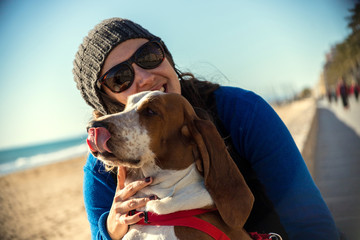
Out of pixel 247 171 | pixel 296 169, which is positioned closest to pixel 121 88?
pixel 247 171

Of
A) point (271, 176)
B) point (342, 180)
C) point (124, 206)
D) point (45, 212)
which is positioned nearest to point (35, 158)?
point (45, 212)

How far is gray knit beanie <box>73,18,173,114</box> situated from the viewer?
2.42 m

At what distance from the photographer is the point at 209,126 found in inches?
71.1

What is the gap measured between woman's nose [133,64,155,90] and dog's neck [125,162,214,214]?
0.79 meters

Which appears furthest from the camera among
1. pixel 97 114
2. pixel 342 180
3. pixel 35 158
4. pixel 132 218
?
pixel 35 158

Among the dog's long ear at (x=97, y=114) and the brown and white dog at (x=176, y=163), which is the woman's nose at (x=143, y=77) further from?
the dog's long ear at (x=97, y=114)

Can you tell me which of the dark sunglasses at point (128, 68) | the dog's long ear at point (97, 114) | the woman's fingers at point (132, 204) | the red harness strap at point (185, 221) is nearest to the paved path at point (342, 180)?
Result: the red harness strap at point (185, 221)

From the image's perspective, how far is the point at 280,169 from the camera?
2174 mm

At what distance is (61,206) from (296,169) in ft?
37.0

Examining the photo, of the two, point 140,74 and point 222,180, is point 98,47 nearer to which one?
point 140,74

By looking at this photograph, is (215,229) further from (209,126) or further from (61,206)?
(61,206)

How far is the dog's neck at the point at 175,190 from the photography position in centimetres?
171

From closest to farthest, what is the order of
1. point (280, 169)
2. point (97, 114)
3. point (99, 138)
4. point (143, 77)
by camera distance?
point (99, 138) → point (280, 169) → point (143, 77) → point (97, 114)

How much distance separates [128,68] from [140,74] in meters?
0.11
